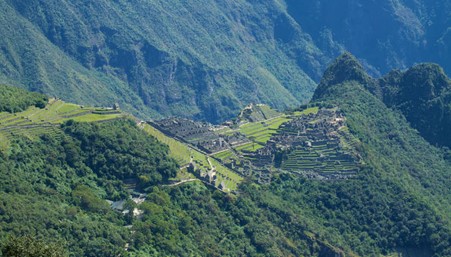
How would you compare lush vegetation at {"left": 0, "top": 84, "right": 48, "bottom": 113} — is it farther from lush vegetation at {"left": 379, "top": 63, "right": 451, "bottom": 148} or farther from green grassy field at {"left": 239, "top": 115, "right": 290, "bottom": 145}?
lush vegetation at {"left": 379, "top": 63, "right": 451, "bottom": 148}

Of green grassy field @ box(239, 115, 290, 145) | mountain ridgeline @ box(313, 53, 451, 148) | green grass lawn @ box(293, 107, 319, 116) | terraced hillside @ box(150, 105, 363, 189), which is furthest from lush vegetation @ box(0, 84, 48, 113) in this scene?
mountain ridgeline @ box(313, 53, 451, 148)

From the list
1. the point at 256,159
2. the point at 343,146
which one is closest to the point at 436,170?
the point at 343,146

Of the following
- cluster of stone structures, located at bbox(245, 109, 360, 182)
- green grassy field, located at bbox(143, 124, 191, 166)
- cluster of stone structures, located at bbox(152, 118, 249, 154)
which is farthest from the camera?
cluster of stone structures, located at bbox(152, 118, 249, 154)

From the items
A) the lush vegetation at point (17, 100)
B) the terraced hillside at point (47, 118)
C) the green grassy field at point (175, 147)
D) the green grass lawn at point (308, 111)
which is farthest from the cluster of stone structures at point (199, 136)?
the lush vegetation at point (17, 100)

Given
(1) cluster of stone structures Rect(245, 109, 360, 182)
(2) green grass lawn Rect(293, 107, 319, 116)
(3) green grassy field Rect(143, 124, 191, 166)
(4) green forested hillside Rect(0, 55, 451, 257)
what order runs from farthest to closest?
(2) green grass lawn Rect(293, 107, 319, 116)
(1) cluster of stone structures Rect(245, 109, 360, 182)
(3) green grassy field Rect(143, 124, 191, 166)
(4) green forested hillside Rect(0, 55, 451, 257)

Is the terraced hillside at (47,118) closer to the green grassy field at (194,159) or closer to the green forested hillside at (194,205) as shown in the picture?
the green forested hillside at (194,205)

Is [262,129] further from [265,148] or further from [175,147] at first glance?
[175,147]

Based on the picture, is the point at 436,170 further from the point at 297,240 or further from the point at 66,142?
the point at 66,142
